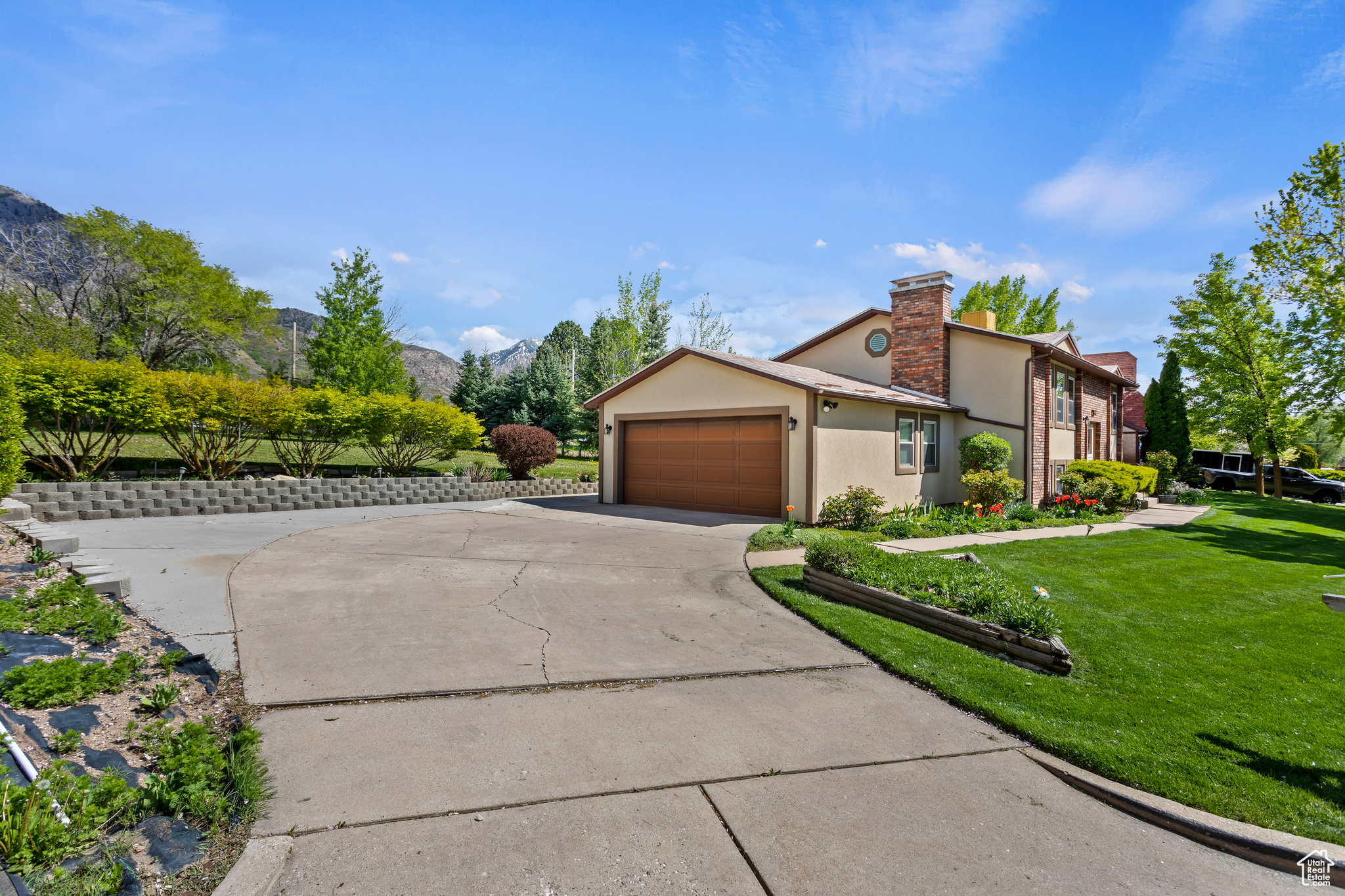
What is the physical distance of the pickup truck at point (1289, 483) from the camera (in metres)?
23.7

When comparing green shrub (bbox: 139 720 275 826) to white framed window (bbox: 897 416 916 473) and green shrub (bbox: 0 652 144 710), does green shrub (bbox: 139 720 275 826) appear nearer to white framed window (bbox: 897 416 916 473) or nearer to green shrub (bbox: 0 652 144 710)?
green shrub (bbox: 0 652 144 710)

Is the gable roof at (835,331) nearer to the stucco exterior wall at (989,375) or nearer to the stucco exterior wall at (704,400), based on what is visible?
the stucco exterior wall at (989,375)

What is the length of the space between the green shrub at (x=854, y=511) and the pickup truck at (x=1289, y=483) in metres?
22.8

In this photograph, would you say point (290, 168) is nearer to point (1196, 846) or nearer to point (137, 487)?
point (137, 487)

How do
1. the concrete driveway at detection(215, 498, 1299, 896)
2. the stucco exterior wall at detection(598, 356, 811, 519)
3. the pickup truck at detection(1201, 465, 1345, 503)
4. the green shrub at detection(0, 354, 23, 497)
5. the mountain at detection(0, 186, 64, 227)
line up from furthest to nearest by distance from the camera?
the mountain at detection(0, 186, 64, 227)
the pickup truck at detection(1201, 465, 1345, 503)
the stucco exterior wall at detection(598, 356, 811, 519)
the green shrub at detection(0, 354, 23, 497)
the concrete driveway at detection(215, 498, 1299, 896)

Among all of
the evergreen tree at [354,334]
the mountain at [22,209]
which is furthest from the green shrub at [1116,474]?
the mountain at [22,209]

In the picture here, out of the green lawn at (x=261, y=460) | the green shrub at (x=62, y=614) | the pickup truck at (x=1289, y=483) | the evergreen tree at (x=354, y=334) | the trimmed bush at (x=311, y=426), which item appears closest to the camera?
the green shrub at (x=62, y=614)

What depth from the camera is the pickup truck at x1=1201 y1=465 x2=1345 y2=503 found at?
23.7 metres

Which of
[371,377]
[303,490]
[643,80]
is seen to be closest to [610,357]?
[371,377]

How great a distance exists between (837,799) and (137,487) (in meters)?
14.9

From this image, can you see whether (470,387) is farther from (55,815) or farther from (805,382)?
(55,815)

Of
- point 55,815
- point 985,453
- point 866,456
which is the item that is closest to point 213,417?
point 55,815

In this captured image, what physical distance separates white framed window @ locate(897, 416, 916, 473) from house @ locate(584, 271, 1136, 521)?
5cm

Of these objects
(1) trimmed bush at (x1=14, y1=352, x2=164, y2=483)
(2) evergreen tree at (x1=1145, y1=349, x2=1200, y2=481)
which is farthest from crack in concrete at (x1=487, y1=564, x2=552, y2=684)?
(2) evergreen tree at (x1=1145, y1=349, x2=1200, y2=481)
